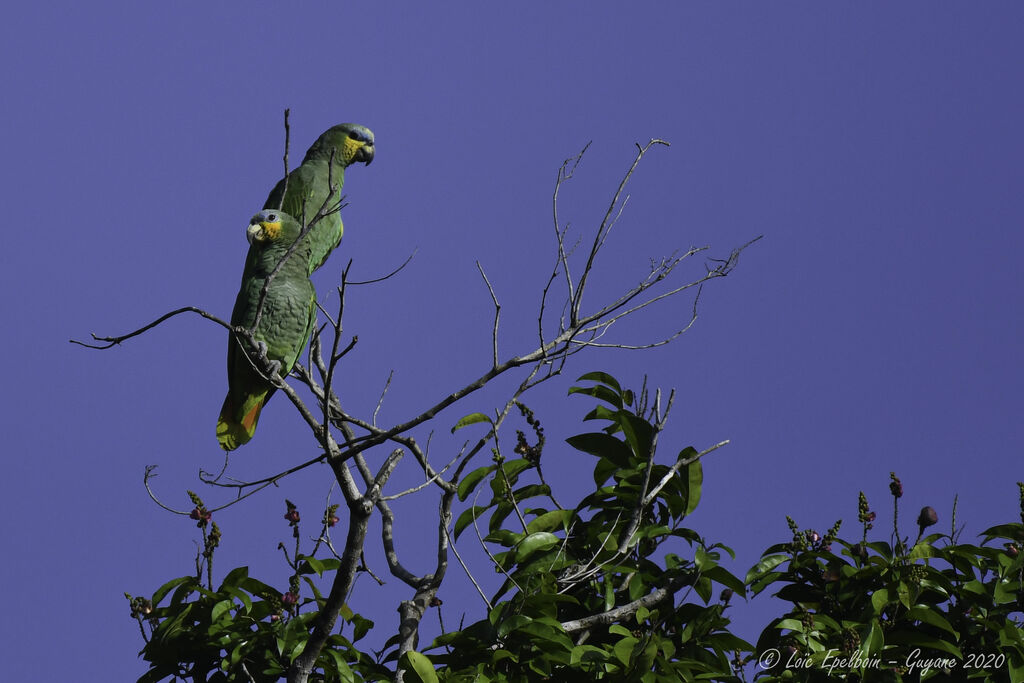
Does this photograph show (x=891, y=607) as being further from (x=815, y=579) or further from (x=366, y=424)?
(x=366, y=424)

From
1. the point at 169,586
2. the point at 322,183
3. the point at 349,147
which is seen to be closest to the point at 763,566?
the point at 169,586

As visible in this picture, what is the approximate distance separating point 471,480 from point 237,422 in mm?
1768

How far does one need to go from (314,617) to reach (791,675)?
65.4 inches

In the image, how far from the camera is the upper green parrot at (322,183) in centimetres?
484

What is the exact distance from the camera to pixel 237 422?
15.3 ft

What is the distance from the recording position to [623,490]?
335cm

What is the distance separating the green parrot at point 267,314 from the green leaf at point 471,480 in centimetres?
146

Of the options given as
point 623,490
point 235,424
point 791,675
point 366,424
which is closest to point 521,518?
point 623,490

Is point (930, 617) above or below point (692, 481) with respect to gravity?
below

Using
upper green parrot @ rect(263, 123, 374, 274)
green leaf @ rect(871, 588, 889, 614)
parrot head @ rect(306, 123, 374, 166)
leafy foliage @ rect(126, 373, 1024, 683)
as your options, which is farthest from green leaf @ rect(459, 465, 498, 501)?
parrot head @ rect(306, 123, 374, 166)

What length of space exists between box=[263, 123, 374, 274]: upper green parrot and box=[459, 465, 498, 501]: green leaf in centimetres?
170

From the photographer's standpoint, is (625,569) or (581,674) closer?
(581,674)

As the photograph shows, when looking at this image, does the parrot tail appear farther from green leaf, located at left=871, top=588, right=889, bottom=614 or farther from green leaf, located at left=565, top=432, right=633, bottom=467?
green leaf, located at left=871, top=588, right=889, bottom=614

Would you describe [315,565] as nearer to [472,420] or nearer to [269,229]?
[472,420]
